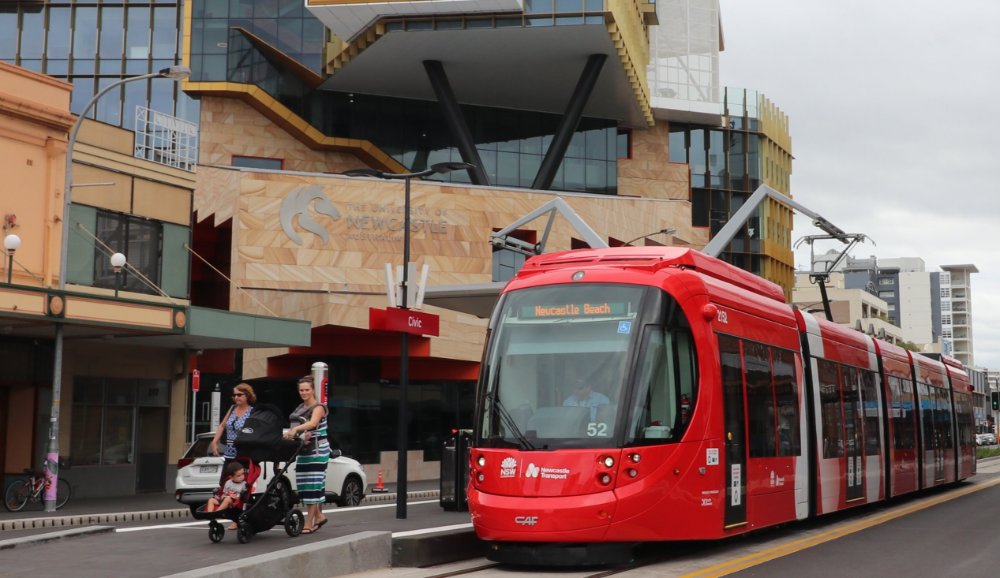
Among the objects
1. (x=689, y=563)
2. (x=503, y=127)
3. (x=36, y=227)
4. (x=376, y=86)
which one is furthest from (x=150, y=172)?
(x=503, y=127)

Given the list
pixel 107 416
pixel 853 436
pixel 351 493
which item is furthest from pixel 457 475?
pixel 107 416

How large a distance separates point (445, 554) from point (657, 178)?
58.6 metres

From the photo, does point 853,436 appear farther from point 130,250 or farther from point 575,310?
point 130,250

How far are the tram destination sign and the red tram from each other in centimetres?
2

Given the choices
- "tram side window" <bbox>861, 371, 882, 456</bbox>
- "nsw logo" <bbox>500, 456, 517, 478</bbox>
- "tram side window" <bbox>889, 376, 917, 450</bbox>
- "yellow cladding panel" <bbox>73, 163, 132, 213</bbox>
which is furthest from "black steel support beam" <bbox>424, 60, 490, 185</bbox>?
"nsw logo" <bbox>500, 456, 517, 478</bbox>

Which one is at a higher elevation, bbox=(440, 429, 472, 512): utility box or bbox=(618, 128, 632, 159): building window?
bbox=(618, 128, 632, 159): building window

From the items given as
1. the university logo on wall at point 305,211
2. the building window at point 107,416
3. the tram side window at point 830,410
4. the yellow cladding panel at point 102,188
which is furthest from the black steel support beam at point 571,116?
the tram side window at point 830,410

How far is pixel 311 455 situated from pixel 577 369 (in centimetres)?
313

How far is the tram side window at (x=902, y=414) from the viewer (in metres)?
22.3

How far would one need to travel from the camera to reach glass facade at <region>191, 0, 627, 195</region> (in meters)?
56.9

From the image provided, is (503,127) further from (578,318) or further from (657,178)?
(578,318)

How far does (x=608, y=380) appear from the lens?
42.2ft

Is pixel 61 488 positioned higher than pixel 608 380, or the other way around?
pixel 608 380

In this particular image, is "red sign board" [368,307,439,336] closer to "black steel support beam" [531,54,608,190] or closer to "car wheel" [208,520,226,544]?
"car wheel" [208,520,226,544]
